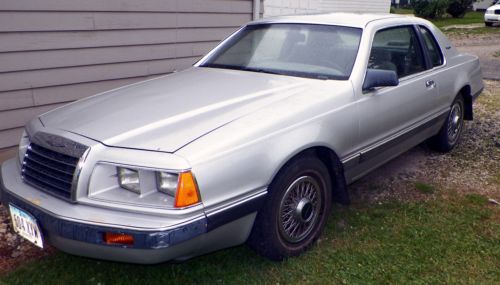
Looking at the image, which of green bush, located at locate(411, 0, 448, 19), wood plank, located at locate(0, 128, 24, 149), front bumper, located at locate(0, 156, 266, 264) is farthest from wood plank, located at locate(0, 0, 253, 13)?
green bush, located at locate(411, 0, 448, 19)

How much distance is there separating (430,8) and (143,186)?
30.5 m

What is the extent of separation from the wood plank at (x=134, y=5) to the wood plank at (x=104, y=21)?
0.05 metres

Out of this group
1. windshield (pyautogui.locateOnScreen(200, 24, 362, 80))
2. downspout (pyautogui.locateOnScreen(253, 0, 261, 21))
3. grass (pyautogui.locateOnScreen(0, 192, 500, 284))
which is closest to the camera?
grass (pyautogui.locateOnScreen(0, 192, 500, 284))

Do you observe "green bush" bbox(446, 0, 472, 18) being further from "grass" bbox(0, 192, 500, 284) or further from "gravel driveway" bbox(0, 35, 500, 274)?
"grass" bbox(0, 192, 500, 284)

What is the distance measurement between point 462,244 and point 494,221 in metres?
0.57

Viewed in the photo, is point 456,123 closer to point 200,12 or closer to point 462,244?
point 462,244

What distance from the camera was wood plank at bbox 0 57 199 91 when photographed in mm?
4215

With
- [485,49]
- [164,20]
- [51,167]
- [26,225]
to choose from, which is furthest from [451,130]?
[485,49]

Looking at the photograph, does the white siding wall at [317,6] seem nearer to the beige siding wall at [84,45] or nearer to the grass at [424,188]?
the beige siding wall at [84,45]

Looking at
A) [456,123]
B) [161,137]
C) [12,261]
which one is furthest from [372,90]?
[12,261]

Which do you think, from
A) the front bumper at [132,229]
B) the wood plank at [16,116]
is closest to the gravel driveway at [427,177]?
the wood plank at [16,116]

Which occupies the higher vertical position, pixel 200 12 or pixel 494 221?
pixel 200 12

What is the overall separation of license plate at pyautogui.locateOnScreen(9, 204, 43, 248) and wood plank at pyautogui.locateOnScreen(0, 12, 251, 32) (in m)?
2.15

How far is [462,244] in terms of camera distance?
3268 mm
